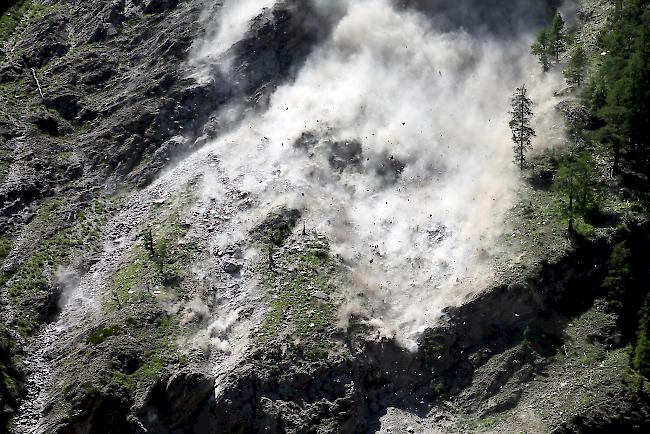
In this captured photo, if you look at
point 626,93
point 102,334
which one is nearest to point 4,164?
point 102,334

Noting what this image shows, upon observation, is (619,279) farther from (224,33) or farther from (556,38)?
(224,33)

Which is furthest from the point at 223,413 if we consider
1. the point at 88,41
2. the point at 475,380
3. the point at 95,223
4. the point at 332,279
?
the point at 88,41

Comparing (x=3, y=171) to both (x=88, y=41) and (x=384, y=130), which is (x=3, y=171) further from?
(x=384, y=130)

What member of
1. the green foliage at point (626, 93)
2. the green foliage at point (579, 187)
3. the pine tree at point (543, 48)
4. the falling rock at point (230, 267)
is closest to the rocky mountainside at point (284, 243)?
the falling rock at point (230, 267)

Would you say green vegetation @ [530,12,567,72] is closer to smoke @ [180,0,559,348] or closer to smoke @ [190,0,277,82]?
smoke @ [180,0,559,348]

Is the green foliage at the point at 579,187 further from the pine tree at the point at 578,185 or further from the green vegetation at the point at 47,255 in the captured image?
the green vegetation at the point at 47,255
